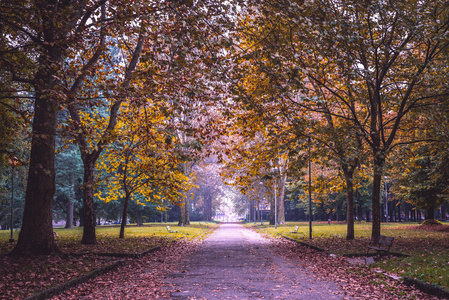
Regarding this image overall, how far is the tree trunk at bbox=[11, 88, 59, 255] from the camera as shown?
1021cm

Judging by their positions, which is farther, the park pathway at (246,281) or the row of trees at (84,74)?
the row of trees at (84,74)

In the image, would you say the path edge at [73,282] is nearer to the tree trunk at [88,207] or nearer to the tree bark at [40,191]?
the tree bark at [40,191]

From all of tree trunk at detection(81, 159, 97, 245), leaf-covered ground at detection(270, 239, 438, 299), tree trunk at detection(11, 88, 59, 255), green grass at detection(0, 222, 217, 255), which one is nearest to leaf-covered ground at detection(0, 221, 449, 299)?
leaf-covered ground at detection(270, 239, 438, 299)

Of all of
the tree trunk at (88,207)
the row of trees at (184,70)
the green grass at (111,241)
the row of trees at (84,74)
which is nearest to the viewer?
the row of trees at (84,74)

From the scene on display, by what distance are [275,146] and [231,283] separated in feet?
23.6

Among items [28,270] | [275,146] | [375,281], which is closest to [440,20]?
[275,146]

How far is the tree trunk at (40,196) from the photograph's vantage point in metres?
10.2

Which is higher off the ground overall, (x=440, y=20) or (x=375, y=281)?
(x=440, y=20)

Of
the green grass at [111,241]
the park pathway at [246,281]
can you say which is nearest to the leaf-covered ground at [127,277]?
the park pathway at [246,281]

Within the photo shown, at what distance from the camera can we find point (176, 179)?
56.9ft

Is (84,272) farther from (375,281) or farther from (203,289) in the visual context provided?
(375,281)

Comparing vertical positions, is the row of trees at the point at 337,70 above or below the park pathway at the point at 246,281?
above

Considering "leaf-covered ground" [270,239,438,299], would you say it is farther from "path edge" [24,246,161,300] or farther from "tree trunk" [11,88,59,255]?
"tree trunk" [11,88,59,255]

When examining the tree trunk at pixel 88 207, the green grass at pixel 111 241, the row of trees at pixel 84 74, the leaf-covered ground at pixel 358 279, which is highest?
the row of trees at pixel 84 74
